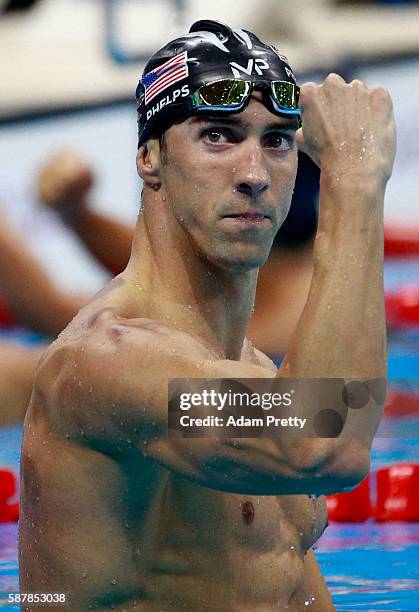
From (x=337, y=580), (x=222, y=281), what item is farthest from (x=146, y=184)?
(x=337, y=580)

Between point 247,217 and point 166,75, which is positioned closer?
point 247,217

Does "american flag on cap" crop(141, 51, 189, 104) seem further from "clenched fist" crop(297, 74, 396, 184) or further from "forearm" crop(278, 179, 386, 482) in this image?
"forearm" crop(278, 179, 386, 482)

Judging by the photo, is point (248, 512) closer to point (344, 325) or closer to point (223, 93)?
point (344, 325)

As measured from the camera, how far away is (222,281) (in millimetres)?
2545

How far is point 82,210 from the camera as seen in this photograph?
6594 mm

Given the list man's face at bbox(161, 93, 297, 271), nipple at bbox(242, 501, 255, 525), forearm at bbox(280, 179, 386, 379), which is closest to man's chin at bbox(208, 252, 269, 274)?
man's face at bbox(161, 93, 297, 271)

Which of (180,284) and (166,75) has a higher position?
(166,75)

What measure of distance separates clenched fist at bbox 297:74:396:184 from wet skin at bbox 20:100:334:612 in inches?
6.8

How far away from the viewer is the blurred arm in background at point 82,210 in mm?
6410

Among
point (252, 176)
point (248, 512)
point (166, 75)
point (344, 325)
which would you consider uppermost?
point (166, 75)

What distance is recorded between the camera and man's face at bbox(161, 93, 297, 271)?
7.63 feet

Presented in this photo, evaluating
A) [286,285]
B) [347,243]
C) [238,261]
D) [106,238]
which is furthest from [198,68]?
[106,238]

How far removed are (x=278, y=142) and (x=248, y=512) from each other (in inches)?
30.5

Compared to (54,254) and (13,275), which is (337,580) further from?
(54,254)
